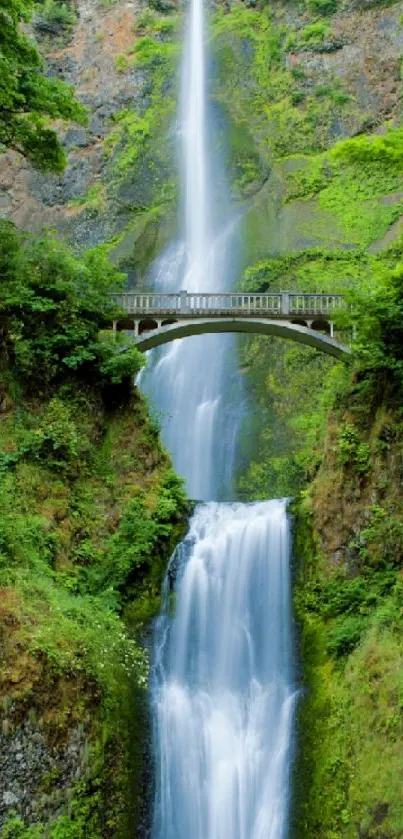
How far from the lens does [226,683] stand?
13547 mm

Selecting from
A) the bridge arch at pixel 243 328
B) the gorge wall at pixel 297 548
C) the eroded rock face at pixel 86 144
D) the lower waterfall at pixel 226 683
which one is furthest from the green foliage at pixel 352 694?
the eroded rock face at pixel 86 144

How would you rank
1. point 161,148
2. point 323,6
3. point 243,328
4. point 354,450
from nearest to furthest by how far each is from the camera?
→ point 354,450
point 243,328
point 161,148
point 323,6

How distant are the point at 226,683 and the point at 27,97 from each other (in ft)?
39.6

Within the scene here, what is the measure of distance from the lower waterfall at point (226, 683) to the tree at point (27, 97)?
9059mm

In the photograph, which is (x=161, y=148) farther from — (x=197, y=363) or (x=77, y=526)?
(x=77, y=526)

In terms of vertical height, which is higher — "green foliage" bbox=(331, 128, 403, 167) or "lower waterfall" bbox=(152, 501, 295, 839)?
"green foliage" bbox=(331, 128, 403, 167)

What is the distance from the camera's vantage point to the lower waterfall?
11.6 meters

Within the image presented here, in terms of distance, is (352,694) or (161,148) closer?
(352,694)

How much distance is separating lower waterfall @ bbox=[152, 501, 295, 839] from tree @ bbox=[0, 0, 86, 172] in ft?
29.7

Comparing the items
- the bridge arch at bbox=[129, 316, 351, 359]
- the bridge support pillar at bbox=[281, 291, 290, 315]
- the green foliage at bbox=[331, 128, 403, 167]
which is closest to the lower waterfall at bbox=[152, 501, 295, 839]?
the bridge arch at bbox=[129, 316, 351, 359]

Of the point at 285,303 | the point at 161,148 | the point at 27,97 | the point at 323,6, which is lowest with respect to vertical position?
the point at 285,303

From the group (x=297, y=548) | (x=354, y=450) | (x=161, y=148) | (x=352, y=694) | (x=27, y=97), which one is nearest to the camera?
(x=352, y=694)

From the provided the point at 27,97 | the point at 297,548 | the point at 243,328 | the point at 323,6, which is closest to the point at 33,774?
the point at 297,548

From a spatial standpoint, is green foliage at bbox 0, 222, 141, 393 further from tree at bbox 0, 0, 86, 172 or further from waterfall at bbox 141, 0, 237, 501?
waterfall at bbox 141, 0, 237, 501
